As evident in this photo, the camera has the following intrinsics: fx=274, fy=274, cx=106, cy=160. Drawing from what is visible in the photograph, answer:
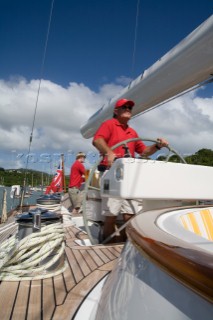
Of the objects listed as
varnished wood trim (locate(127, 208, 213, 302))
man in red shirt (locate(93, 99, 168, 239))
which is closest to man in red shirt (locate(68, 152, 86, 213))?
man in red shirt (locate(93, 99, 168, 239))

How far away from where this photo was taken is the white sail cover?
7.39ft

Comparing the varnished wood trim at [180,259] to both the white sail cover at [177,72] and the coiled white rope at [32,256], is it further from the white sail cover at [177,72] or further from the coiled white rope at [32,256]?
the white sail cover at [177,72]

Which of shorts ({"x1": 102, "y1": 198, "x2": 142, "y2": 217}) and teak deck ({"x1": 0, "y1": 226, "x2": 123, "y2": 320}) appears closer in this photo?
teak deck ({"x1": 0, "y1": 226, "x2": 123, "y2": 320})

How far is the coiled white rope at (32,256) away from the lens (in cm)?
165

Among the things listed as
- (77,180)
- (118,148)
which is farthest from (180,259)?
(77,180)

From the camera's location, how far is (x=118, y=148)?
2828 mm

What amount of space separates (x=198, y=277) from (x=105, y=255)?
1748mm

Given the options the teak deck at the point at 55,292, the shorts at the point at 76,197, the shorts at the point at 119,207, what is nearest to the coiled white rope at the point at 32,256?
the teak deck at the point at 55,292

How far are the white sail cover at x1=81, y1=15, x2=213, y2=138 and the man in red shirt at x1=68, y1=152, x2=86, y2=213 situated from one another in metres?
2.67

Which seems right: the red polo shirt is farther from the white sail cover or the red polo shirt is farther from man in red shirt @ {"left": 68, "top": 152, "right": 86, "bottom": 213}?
man in red shirt @ {"left": 68, "top": 152, "right": 86, "bottom": 213}

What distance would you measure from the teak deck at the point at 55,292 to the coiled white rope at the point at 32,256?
2.1 inches

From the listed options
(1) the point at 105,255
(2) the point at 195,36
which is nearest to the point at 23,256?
(1) the point at 105,255

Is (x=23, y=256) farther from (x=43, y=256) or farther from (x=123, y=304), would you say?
(x=123, y=304)

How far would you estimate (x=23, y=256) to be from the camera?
1.67 meters
